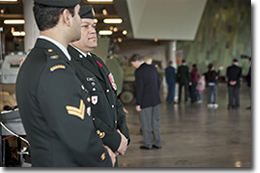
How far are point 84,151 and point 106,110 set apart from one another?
22.0 inches

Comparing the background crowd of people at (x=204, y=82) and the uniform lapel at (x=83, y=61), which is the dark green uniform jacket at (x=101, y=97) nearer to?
the uniform lapel at (x=83, y=61)

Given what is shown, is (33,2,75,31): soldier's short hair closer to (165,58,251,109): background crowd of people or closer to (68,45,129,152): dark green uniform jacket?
(68,45,129,152): dark green uniform jacket

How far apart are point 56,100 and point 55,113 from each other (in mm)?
53

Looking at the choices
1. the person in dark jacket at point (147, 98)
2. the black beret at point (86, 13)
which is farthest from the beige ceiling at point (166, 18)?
the black beret at point (86, 13)

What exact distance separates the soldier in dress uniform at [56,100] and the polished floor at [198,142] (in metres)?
3.06

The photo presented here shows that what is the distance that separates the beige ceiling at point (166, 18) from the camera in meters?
14.2

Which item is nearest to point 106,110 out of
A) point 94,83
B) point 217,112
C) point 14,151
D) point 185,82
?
point 94,83

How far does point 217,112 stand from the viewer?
9.12 m

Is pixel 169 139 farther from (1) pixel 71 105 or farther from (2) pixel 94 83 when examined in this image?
(1) pixel 71 105

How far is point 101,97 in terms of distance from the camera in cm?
185

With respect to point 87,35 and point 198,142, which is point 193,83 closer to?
point 198,142

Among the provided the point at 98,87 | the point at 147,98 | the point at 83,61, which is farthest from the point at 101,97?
the point at 147,98

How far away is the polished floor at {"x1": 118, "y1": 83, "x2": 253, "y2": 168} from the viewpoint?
14.6 feet

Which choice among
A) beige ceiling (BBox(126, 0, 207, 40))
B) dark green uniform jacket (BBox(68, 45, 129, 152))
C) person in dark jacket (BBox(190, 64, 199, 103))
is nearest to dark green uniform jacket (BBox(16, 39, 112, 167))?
dark green uniform jacket (BBox(68, 45, 129, 152))
